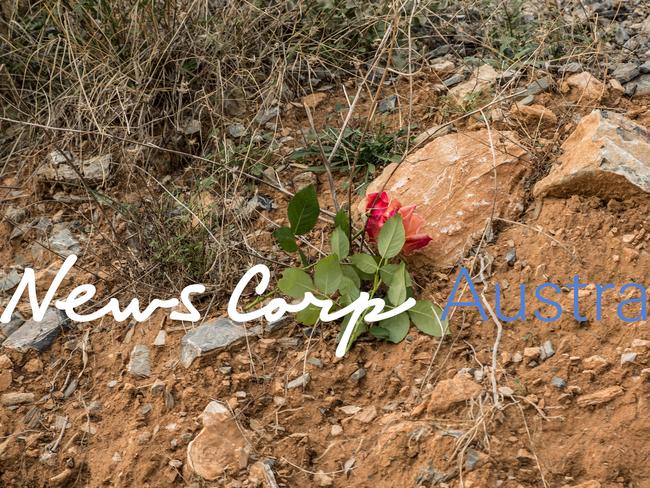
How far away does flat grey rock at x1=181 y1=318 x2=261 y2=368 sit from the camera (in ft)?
7.32

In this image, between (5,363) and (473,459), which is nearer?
(473,459)

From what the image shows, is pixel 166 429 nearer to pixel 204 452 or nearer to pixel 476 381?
pixel 204 452

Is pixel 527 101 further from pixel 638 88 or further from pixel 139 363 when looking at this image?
pixel 139 363

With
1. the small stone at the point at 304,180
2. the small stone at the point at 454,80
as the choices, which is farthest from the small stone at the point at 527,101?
the small stone at the point at 304,180

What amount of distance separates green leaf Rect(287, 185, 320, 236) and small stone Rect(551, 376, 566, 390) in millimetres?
664

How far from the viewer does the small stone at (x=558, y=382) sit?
1.97m

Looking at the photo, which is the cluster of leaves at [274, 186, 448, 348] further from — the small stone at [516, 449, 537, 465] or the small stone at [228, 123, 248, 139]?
the small stone at [228, 123, 248, 139]

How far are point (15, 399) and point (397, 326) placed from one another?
3.09 feet

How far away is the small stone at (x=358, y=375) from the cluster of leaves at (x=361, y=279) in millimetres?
77

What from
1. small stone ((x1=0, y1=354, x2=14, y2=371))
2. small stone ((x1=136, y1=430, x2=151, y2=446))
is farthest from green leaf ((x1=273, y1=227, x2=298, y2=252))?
small stone ((x1=0, y1=354, x2=14, y2=371))

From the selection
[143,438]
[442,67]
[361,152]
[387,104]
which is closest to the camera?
[143,438]

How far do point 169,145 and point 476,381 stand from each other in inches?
51.2

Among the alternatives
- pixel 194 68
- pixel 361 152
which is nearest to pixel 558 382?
pixel 361 152

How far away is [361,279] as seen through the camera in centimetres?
222
